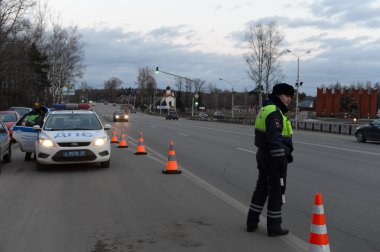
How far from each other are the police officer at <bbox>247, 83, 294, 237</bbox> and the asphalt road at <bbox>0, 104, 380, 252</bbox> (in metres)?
0.41

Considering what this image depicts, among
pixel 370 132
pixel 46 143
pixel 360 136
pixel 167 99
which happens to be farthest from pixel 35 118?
pixel 167 99

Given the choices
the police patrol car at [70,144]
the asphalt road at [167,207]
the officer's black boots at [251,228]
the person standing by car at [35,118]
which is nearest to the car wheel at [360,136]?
the asphalt road at [167,207]

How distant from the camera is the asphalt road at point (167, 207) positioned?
552 cm

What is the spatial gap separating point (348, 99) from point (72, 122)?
9545 centimetres

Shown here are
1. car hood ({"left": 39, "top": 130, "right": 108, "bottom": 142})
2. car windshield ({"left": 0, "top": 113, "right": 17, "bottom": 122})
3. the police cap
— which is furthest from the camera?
car windshield ({"left": 0, "top": 113, "right": 17, "bottom": 122})

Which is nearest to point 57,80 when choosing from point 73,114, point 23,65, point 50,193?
point 23,65

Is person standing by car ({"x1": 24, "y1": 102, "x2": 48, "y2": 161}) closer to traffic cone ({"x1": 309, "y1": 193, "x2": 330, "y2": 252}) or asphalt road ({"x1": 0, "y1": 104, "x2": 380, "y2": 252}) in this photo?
asphalt road ({"x1": 0, "y1": 104, "x2": 380, "y2": 252})

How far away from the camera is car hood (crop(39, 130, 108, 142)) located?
1095 cm

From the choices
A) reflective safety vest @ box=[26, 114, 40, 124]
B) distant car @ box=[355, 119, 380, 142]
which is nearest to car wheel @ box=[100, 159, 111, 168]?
reflective safety vest @ box=[26, 114, 40, 124]

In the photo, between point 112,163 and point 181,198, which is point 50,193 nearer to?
point 181,198

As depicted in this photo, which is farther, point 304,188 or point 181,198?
point 304,188

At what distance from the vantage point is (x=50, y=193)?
8516 mm

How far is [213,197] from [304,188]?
85.8 inches

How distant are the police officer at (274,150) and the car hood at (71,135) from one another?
6311mm
